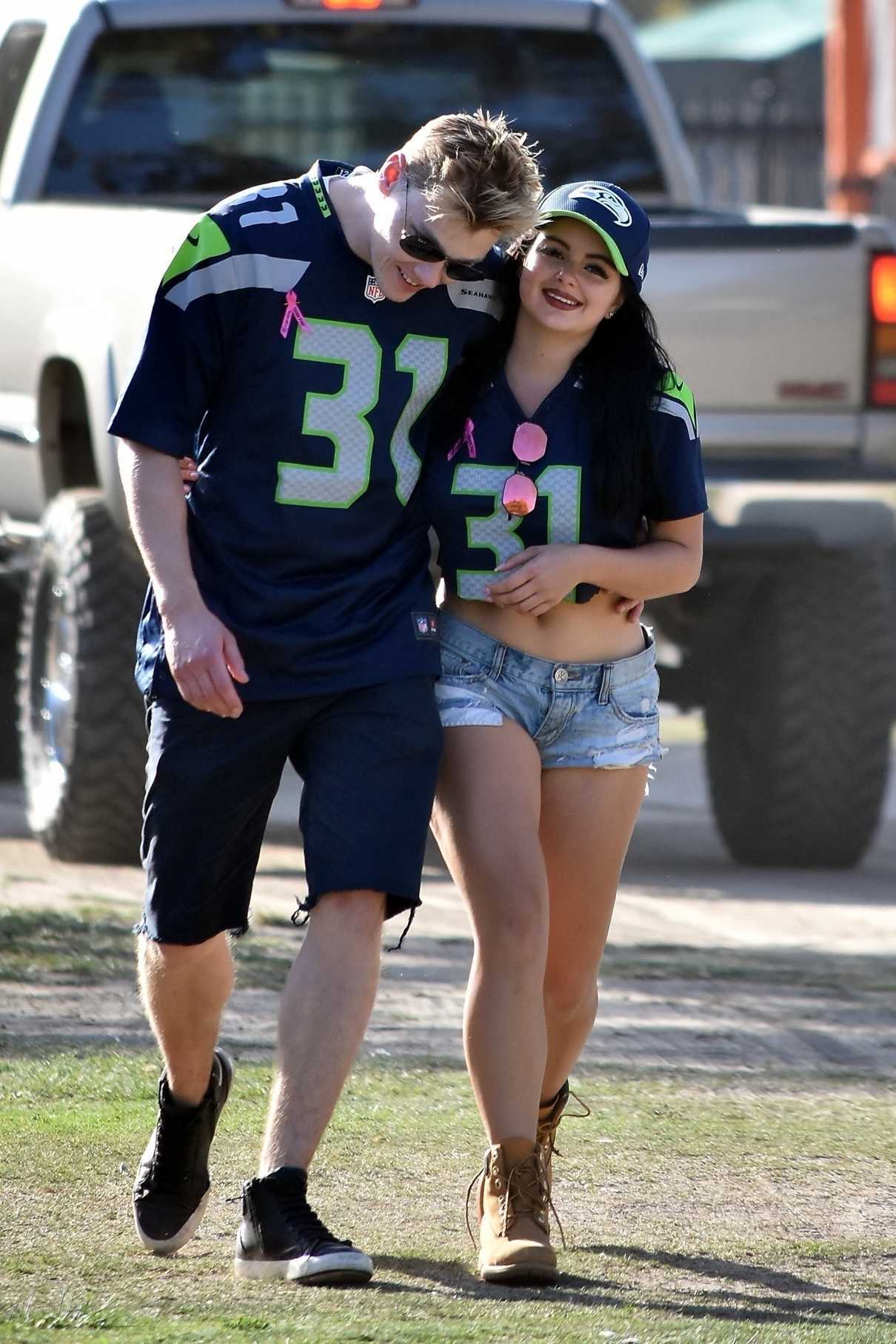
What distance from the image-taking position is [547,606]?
378 centimetres

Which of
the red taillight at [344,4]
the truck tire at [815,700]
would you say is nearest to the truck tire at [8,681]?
the red taillight at [344,4]

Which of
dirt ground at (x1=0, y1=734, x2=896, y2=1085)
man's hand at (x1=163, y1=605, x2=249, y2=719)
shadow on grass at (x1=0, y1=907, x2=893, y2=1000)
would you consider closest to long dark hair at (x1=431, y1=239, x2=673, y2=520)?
man's hand at (x1=163, y1=605, x2=249, y2=719)

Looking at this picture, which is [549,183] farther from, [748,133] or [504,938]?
[748,133]

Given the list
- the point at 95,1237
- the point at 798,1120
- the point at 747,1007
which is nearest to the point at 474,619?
the point at 95,1237

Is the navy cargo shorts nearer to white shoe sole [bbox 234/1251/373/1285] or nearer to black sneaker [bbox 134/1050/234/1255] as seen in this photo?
black sneaker [bbox 134/1050/234/1255]

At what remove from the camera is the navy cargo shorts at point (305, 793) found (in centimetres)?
370

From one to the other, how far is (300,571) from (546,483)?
41 centimetres

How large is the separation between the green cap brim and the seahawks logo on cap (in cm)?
4

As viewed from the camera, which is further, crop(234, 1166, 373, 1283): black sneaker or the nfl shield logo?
the nfl shield logo

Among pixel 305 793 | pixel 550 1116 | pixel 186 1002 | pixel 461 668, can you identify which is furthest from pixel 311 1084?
pixel 461 668

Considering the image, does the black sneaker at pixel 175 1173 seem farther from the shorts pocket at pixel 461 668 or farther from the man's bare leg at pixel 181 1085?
the shorts pocket at pixel 461 668

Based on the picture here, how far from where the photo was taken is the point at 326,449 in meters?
3.73

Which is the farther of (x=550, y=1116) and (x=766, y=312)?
(x=766, y=312)

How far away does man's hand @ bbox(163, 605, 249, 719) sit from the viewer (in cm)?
361
